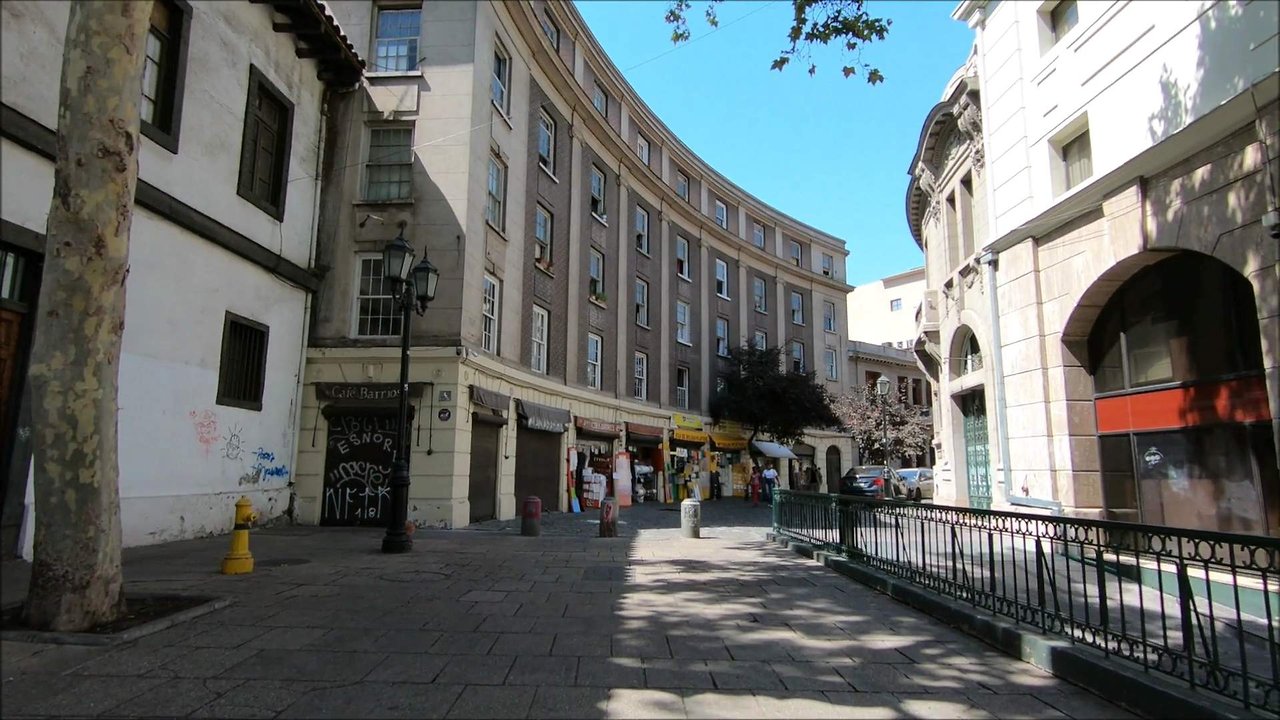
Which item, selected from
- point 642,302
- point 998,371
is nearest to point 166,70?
point 998,371

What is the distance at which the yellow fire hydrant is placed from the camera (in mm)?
7773

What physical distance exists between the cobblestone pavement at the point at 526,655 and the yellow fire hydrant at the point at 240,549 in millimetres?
195

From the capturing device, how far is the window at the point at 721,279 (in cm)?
3244

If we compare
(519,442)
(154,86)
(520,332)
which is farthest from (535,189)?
(154,86)

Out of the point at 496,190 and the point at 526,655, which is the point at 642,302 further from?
the point at 526,655

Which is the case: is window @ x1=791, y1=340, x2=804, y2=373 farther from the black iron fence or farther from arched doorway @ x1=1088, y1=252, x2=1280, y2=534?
the black iron fence

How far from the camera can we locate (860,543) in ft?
29.2

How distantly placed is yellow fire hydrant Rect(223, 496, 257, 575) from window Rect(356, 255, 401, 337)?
719cm

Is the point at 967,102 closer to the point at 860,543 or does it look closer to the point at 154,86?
the point at 860,543

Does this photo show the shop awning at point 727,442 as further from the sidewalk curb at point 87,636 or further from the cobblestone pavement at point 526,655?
the sidewalk curb at point 87,636

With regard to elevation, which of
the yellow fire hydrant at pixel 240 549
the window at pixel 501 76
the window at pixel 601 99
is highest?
the window at pixel 601 99

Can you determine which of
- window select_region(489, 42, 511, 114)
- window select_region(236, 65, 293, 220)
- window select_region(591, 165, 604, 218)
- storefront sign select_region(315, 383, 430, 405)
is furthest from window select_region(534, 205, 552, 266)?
window select_region(236, 65, 293, 220)

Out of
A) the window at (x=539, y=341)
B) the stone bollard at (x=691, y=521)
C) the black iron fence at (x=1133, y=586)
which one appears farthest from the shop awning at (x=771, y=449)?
the black iron fence at (x=1133, y=586)

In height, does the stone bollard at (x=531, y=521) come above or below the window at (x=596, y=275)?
below
